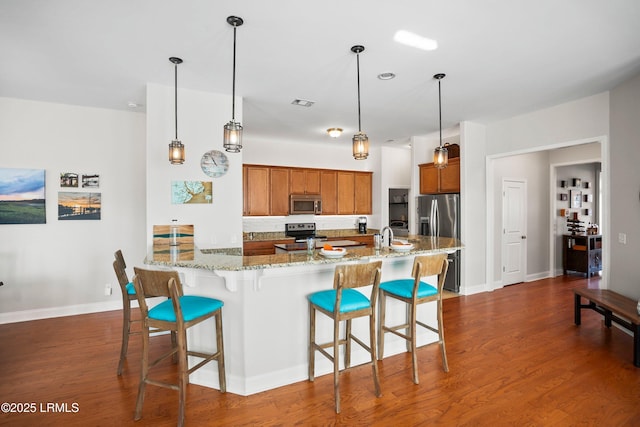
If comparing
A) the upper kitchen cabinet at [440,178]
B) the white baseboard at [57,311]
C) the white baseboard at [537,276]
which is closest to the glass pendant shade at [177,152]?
the white baseboard at [57,311]

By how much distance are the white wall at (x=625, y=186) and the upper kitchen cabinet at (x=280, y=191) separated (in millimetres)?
4859

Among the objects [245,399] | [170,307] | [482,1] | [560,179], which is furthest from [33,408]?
[560,179]

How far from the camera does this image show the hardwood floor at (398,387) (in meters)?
2.29

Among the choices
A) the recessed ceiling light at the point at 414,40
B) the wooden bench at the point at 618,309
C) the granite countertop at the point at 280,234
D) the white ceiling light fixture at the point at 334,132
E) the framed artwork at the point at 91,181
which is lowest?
the wooden bench at the point at 618,309

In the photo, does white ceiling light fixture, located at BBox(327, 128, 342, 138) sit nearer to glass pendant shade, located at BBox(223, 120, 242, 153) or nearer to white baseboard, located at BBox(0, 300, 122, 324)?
glass pendant shade, located at BBox(223, 120, 242, 153)

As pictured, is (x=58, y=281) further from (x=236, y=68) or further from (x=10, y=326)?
(x=236, y=68)

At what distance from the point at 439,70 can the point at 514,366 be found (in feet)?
9.61

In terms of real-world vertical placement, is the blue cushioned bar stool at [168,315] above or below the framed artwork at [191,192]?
below

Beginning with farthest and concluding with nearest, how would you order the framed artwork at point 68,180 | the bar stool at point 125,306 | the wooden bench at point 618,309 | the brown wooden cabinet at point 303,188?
the brown wooden cabinet at point 303,188, the framed artwork at point 68,180, the wooden bench at point 618,309, the bar stool at point 125,306

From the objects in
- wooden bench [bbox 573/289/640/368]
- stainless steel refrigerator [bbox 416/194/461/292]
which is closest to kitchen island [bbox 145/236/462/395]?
wooden bench [bbox 573/289/640/368]

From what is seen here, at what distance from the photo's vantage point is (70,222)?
445cm

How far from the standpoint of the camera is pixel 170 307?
2.37 metres

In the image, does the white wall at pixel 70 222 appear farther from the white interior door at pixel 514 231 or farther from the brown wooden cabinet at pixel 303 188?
the white interior door at pixel 514 231

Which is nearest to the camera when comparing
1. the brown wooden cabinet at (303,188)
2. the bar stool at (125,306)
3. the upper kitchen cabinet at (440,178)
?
the bar stool at (125,306)
